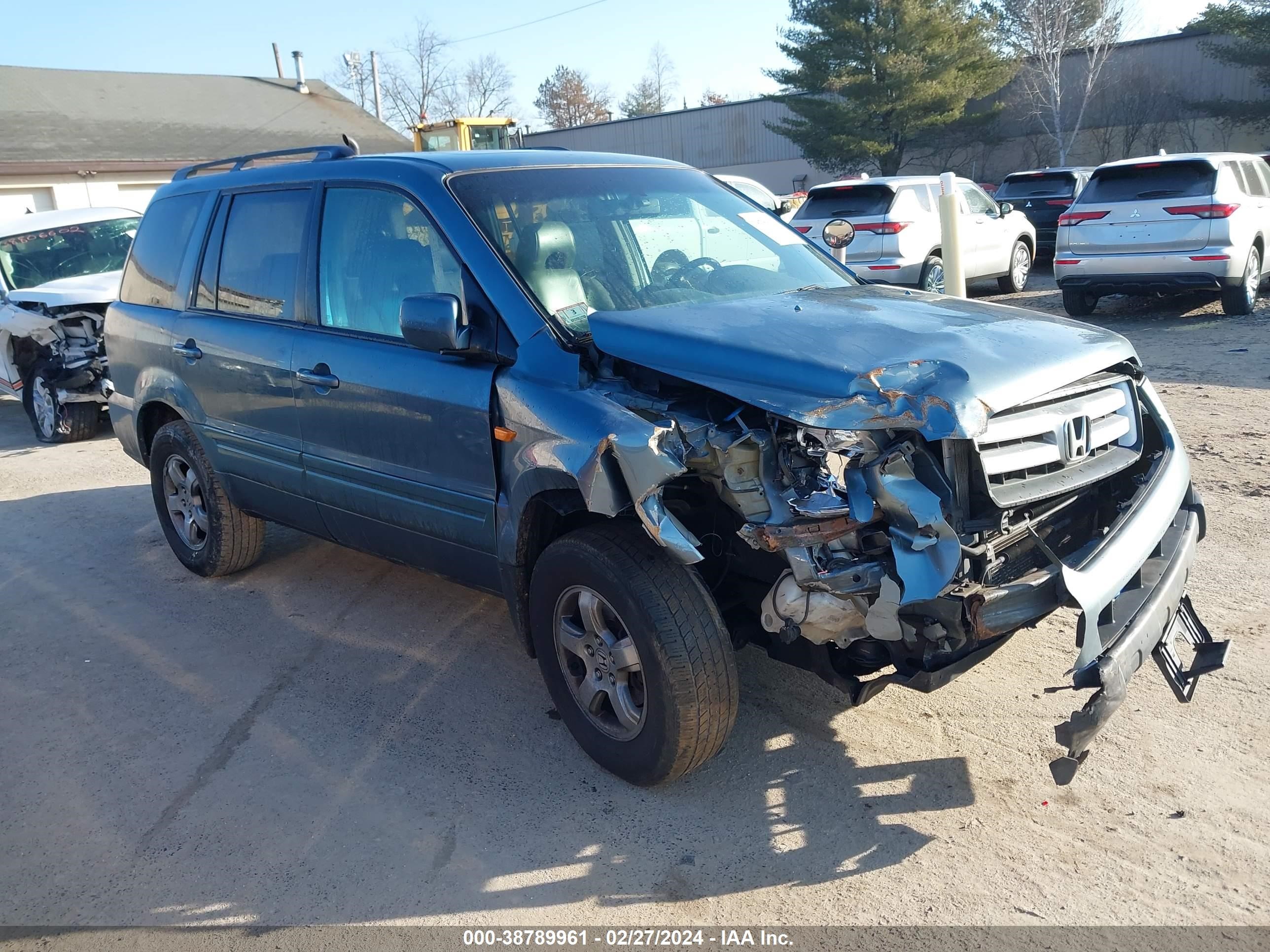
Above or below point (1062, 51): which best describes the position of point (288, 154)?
below


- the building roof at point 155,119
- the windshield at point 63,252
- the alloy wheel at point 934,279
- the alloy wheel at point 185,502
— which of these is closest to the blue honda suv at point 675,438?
the alloy wheel at point 185,502

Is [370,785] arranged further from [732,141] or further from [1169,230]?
[732,141]

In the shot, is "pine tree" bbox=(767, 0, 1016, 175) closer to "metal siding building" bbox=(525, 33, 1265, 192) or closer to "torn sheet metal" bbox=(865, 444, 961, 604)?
"metal siding building" bbox=(525, 33, 1265, 192)

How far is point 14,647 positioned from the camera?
504cm

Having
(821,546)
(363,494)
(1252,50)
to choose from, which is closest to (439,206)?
(363,494)

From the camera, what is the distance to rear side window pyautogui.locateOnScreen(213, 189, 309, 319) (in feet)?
14.9

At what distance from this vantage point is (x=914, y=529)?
2836 mm

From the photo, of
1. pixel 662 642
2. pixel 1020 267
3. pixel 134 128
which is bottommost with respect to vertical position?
pixel 1020 267

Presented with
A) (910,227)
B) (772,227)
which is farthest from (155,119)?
(772,227)

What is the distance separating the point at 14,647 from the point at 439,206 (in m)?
3.20

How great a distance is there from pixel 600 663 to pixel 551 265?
1492 millimetres

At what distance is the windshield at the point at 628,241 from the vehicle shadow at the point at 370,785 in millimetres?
1607

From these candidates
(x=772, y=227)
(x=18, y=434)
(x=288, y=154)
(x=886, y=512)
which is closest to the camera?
(x=886, y=512)

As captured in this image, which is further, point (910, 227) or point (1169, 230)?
point (910, 227)
